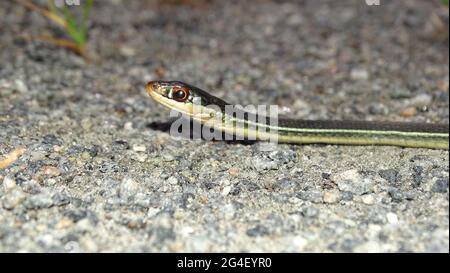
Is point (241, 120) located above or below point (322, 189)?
above

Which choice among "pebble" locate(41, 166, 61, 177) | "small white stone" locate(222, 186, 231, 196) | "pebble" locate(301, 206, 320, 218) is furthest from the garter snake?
"pebble" locate(301, 206, 320, 218)

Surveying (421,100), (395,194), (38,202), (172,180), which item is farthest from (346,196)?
(421,100)

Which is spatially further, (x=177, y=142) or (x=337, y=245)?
(x=177, y=142)

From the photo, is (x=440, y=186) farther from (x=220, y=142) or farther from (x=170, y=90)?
(x=170, y=90)

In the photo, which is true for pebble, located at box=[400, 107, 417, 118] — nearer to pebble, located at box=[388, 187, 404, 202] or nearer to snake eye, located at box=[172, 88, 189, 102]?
pebble, located at box=[388, 187, 404, 202]

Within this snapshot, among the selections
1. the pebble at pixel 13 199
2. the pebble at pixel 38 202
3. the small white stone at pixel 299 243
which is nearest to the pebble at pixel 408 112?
the small white stone at pixel 299 243
